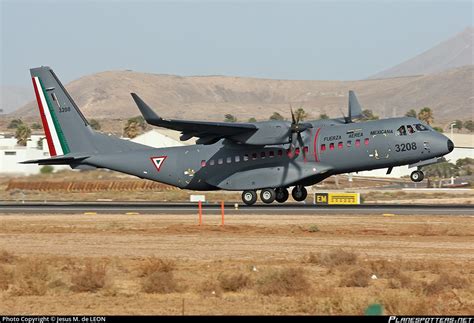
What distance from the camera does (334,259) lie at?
2464 cm

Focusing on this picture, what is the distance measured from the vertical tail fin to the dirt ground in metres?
10.7

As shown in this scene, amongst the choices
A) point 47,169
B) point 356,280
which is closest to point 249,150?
point 47,169

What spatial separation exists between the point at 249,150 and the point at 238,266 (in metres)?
23.7

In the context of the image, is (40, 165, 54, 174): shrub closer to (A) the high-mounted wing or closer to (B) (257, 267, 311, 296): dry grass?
(A) the high-mounted wing

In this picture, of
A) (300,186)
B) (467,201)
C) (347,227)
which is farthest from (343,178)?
(347,227)

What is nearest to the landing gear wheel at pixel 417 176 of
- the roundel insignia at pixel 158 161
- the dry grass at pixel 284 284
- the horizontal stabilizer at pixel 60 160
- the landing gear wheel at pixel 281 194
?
the landing gear wheel at pixel 281 194

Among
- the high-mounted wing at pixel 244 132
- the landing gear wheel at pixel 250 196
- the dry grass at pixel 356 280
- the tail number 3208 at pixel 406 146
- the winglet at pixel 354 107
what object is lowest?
the dry grass at pixel 356 280

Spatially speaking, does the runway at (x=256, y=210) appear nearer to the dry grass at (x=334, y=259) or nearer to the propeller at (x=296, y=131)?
the propeller at (x=296, y=131)

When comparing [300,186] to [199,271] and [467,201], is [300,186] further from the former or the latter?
[199,271]

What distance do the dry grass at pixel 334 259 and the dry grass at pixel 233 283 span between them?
4.84 m

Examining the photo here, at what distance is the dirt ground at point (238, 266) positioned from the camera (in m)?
17.9

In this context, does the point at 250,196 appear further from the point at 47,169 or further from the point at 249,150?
the point at 47,169

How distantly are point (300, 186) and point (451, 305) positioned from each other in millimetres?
31146

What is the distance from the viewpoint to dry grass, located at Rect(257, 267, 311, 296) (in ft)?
62.7
